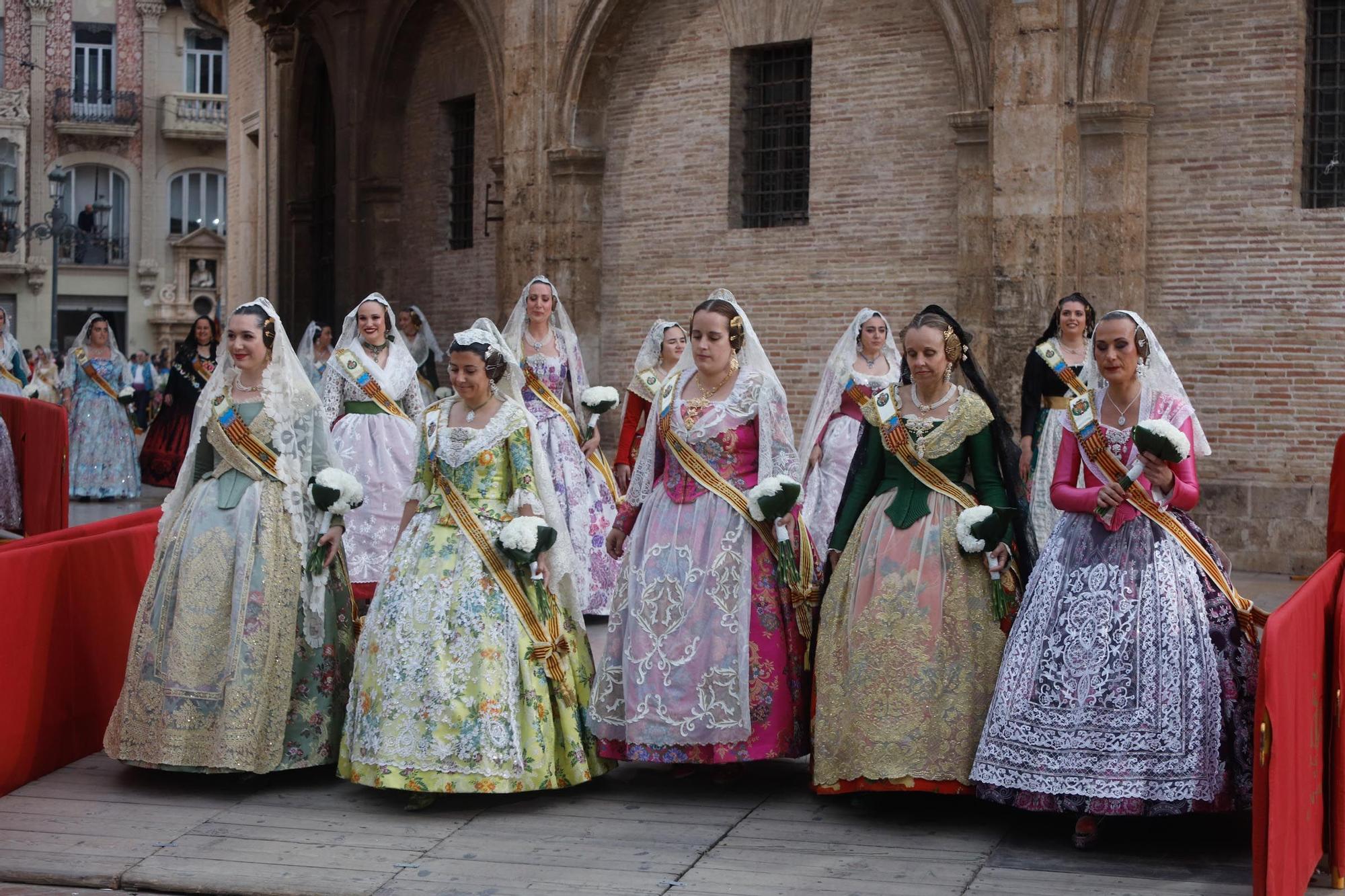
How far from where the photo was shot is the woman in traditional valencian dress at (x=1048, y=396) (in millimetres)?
10070

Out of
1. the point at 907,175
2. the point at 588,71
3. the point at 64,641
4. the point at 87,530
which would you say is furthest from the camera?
the point at 588,71

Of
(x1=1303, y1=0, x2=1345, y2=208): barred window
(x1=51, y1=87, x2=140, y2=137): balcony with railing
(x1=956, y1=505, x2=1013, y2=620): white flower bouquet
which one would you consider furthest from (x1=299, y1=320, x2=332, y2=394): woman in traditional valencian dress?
(x1=51, y1=87, x2=140, y2=137): balcony with railing

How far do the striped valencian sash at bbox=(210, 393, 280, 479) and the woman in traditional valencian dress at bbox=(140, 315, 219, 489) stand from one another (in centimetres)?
877

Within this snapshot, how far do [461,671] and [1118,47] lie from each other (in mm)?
8586

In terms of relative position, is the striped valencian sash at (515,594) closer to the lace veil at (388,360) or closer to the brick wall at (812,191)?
the lace veil at (388,360)

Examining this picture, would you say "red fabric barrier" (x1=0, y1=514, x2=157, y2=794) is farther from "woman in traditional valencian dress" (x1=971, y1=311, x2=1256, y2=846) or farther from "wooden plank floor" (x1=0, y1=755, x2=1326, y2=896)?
"woman in traditional valencian dress" (x1=971, y1=311, x2=1256, y2=846)

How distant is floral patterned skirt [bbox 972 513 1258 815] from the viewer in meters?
5.52

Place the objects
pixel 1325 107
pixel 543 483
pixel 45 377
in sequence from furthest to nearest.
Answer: pixel 45 377 < pixel 1325 107 < pixel 543 483

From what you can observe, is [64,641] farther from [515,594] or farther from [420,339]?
[420,339]

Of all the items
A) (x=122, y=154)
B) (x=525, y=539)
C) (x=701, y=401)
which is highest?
(x=122, y=154)

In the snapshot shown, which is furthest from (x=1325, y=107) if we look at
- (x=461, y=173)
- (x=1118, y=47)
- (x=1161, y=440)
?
(x=461, y=173)

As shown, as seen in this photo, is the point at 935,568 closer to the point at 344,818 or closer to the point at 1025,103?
the point at 344,818

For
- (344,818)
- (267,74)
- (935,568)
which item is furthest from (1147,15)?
(267,74)

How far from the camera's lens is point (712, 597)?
6.43 meters
